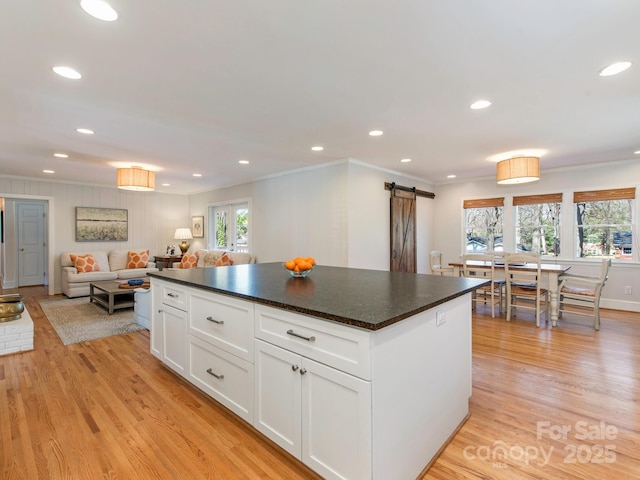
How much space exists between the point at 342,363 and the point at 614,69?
105 inches

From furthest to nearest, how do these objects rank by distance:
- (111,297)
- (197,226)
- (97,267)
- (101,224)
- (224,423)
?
(197,226), (101,224), (97,267), (111,297), (224,423)

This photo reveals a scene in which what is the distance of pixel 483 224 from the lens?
645 centimetres

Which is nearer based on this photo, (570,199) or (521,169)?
(521,169)

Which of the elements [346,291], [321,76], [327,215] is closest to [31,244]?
[327,215]

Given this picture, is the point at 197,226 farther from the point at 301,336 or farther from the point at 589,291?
the point at 589,291

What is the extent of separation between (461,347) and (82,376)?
3.04m

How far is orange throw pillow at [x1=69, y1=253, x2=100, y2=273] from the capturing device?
247 inches

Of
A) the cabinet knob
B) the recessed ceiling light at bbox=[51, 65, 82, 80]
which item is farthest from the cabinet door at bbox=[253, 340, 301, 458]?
the recessed ceiling light at bbox=[51, 65, 82, 80]

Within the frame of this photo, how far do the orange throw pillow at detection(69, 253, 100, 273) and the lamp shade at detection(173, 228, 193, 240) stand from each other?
1833 mm

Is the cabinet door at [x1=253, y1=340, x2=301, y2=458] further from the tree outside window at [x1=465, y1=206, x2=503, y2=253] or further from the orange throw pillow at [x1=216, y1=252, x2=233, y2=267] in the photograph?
the tree outside window at [x1=465, y1=206, x2=503, y2=253]

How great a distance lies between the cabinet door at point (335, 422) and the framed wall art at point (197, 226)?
713cm

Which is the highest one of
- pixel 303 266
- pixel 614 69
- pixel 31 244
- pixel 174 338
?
pixel 614 69

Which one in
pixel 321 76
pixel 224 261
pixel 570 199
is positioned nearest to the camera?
pixel 321 76

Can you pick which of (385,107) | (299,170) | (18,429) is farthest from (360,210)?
(18,429)
